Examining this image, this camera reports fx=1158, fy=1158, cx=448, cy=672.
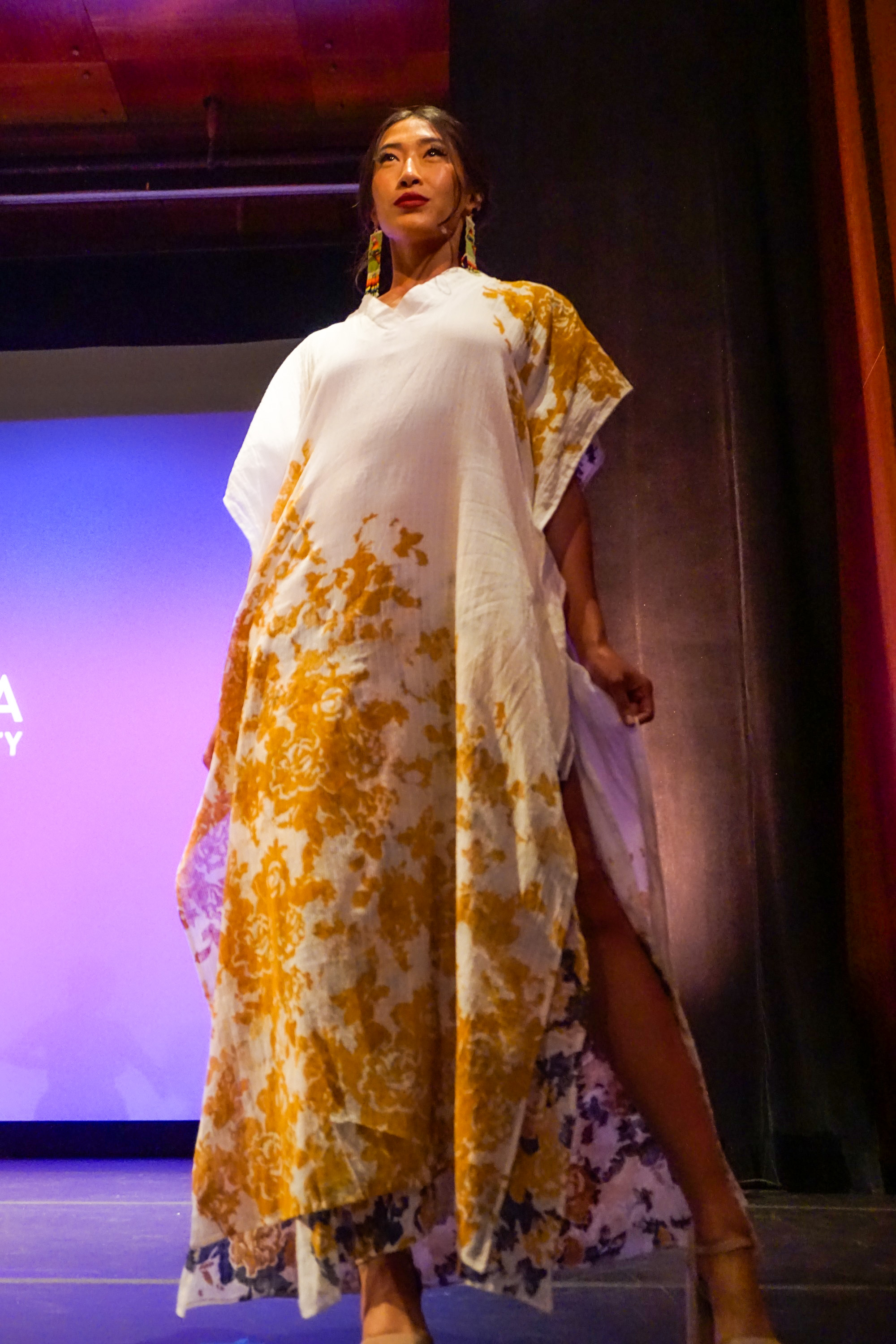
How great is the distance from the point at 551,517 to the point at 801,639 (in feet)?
3.79

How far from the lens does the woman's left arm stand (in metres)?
1.15

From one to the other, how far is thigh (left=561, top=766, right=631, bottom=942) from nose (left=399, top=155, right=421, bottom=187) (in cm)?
72

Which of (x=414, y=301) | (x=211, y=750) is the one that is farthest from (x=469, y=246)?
(x=211, y=750)

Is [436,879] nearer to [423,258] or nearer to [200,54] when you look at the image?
[423,258]

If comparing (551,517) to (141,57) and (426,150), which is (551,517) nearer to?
(426,150)

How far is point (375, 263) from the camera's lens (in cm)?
137

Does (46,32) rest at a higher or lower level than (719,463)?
higher

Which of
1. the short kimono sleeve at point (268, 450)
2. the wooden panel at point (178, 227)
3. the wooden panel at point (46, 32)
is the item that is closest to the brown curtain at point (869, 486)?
the short kimono sleeve at point (268, 450)

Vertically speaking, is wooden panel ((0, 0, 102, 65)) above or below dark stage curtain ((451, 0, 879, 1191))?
above

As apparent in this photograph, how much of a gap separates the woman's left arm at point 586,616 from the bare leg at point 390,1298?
543 millimetres

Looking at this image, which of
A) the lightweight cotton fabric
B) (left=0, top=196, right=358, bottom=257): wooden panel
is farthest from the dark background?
the lightweight cotton fabric

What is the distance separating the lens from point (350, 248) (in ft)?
10.1

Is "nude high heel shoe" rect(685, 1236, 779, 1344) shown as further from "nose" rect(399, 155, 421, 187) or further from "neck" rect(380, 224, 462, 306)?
"nose" rect(399, 155, 421, 187)

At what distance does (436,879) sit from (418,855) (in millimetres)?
32
